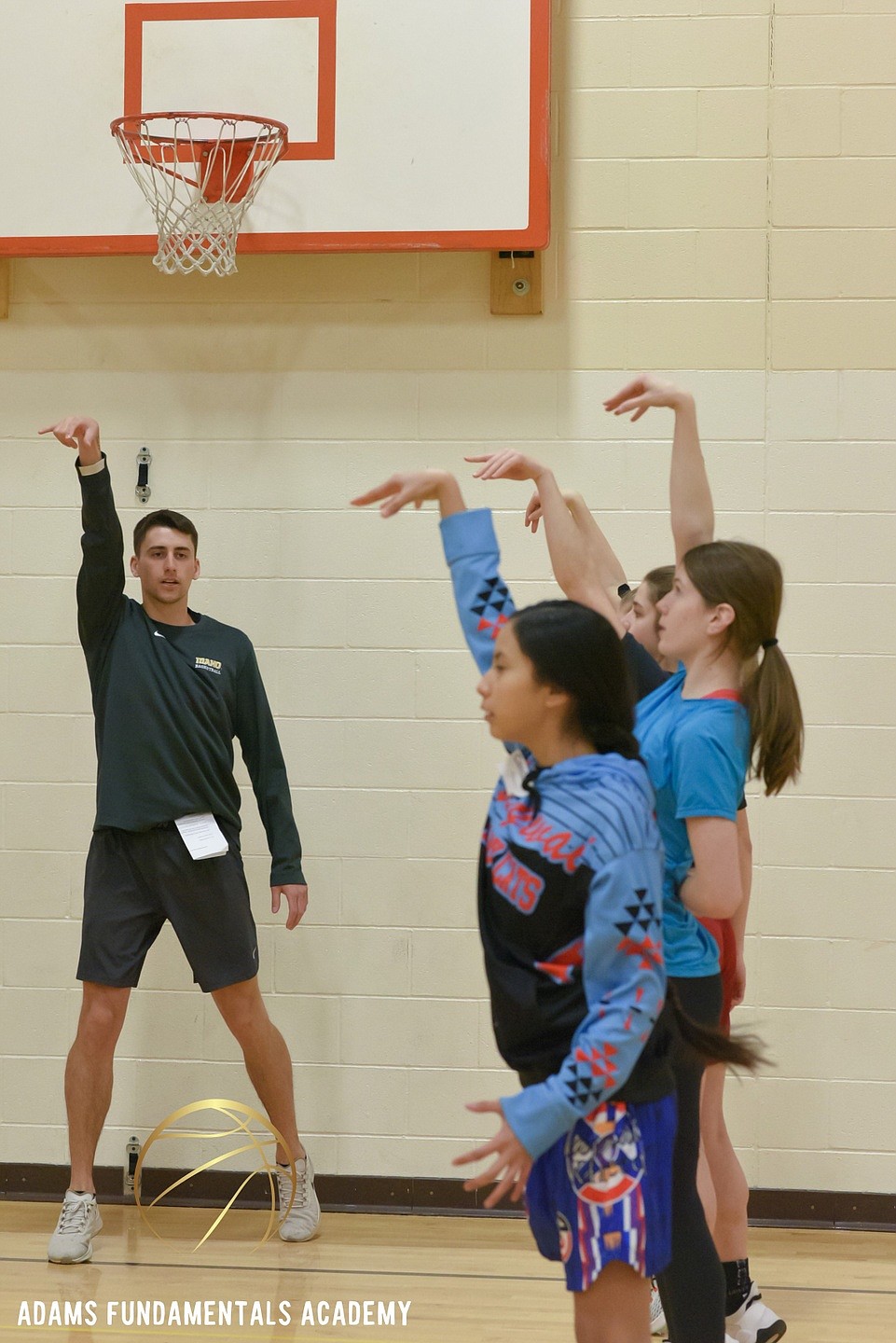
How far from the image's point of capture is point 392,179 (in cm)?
364

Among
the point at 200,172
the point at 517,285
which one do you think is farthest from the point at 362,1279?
the point at 200,172

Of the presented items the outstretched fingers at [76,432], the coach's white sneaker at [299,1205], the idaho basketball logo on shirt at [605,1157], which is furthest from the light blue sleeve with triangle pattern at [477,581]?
the coach's white sneaker at [299,1205]

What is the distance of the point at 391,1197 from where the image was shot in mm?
3883

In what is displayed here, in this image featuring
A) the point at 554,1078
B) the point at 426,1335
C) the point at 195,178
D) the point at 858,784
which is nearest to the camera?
the point at 554,1078

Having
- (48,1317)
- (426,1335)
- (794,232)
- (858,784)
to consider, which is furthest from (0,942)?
(794,232)

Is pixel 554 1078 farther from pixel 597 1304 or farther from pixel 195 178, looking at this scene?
pixel 195 178

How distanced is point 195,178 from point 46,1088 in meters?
2.68

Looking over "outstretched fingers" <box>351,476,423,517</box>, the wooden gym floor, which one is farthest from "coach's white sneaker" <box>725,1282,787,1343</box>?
"outstretched fingers" <box>351,476,423,517</box>

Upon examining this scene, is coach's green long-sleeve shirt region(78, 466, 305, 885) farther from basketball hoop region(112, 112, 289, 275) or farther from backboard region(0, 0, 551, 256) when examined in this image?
backboard region(0, 0, 551, 256)

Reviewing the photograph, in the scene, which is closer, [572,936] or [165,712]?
[572,936]

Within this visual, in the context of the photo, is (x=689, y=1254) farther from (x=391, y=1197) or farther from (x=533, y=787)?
(x=391, y=1197)

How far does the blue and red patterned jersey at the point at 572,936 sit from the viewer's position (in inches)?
66.0

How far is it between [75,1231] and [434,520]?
7.18ft

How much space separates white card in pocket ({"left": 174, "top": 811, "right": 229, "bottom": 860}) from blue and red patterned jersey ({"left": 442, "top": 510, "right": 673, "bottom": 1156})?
1775 millimetres
